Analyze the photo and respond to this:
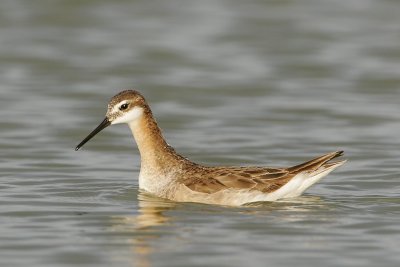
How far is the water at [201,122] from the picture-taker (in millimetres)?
13453

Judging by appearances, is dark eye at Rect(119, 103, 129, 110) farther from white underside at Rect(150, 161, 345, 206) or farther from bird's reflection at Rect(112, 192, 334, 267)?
white underside at Rect(150, 161, 345, 206)

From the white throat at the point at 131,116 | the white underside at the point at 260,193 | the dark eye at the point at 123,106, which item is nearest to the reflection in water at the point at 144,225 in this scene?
the white underside at the point at 260,193

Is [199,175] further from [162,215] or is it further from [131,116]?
[131,116]

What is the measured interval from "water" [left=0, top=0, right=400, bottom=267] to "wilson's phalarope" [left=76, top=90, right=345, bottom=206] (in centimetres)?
18

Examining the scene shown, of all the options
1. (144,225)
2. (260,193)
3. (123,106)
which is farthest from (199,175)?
(144,225)

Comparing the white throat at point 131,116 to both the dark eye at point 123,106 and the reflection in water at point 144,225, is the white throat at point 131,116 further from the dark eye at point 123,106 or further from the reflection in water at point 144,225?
the reflection in water at point 144,225

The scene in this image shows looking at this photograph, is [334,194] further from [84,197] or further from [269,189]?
[84,197]

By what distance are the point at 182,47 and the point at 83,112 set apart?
529 centimetres

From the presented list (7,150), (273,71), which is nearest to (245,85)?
(273,71)

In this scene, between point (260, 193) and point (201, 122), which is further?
point (201, 122)

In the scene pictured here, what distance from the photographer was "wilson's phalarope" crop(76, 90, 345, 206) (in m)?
15.1

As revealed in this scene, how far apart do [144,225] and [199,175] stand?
56.7 inches

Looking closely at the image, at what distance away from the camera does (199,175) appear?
1547cm

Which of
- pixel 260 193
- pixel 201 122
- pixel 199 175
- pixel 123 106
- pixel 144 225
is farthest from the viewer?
pixel 201 122
